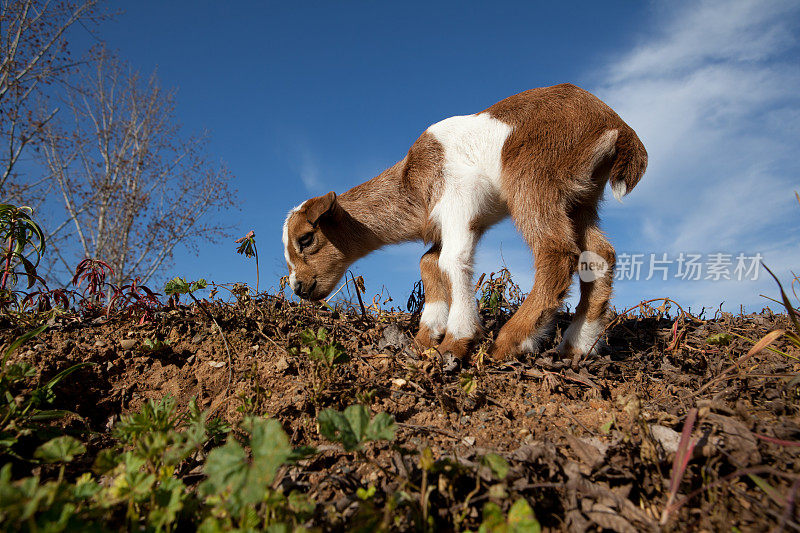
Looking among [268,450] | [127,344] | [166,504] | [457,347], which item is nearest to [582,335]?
[457,347]

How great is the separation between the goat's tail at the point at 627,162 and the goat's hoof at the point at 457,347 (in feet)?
5.67

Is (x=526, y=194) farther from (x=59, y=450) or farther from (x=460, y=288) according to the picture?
(x=59, y=450)

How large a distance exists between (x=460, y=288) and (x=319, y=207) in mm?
1744

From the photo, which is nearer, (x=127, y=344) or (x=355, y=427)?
(x=355, y=427)

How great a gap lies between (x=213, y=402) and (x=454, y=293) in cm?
188

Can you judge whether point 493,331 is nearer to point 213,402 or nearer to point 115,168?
point 213,402

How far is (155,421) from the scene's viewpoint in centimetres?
→ 205

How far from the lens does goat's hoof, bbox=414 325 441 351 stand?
3723 millimetres

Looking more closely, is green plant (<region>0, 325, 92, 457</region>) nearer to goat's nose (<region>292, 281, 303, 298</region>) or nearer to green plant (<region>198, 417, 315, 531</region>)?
green plant (<region>198, 417, 315, 531</region>)

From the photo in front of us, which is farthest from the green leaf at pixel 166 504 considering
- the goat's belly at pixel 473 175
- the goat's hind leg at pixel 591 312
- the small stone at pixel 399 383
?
the goat's hind leg at pixel 591 312

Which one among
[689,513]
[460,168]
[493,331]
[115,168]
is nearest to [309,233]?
[460,168]

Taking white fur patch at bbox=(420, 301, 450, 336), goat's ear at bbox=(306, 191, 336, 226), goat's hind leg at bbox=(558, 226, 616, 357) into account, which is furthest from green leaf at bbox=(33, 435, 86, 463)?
goat's hind leg at bbox=(558, 226, 616, 357)

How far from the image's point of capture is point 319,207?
4500 mm

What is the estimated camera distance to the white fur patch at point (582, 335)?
144 inches
